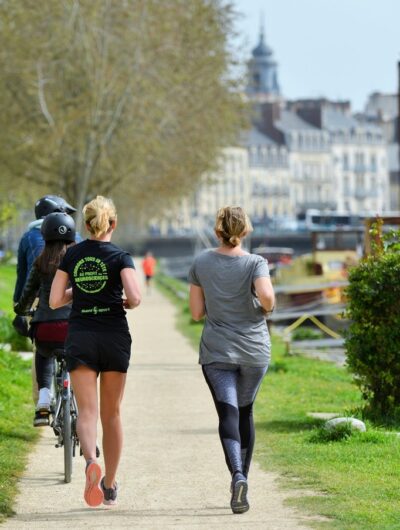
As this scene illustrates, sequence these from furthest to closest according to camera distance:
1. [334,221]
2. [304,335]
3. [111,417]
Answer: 1. [334,221]
2. [304,335]
3. [111,417]

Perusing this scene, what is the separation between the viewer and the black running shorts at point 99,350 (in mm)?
10531

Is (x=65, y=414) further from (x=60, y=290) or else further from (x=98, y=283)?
(x=98, y=283)

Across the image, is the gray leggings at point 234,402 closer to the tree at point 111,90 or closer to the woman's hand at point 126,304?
the woman's hand at point 126,304

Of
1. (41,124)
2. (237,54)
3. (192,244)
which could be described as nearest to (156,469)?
(41,124)

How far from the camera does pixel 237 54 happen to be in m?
58.6

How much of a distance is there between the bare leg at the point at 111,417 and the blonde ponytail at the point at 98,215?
2.78ft

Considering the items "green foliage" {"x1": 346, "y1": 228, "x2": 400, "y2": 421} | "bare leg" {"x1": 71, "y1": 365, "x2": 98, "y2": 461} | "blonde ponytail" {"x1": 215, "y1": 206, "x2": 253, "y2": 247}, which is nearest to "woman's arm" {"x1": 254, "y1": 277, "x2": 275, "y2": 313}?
"blonde ponytail" {"x1": 215, "y1": 206, "x2": 253, "y2": 247}

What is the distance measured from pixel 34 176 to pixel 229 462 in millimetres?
48905

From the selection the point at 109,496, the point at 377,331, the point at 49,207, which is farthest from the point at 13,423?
the point at 109,496

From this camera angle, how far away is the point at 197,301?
420 inches

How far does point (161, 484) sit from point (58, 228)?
1.79 meters

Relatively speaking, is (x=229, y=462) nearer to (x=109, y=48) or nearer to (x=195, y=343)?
(x=195, y=343)

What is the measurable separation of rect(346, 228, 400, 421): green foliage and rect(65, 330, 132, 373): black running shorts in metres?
4.48

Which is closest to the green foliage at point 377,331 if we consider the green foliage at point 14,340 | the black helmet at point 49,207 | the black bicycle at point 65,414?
the black helmet at point 49,207
